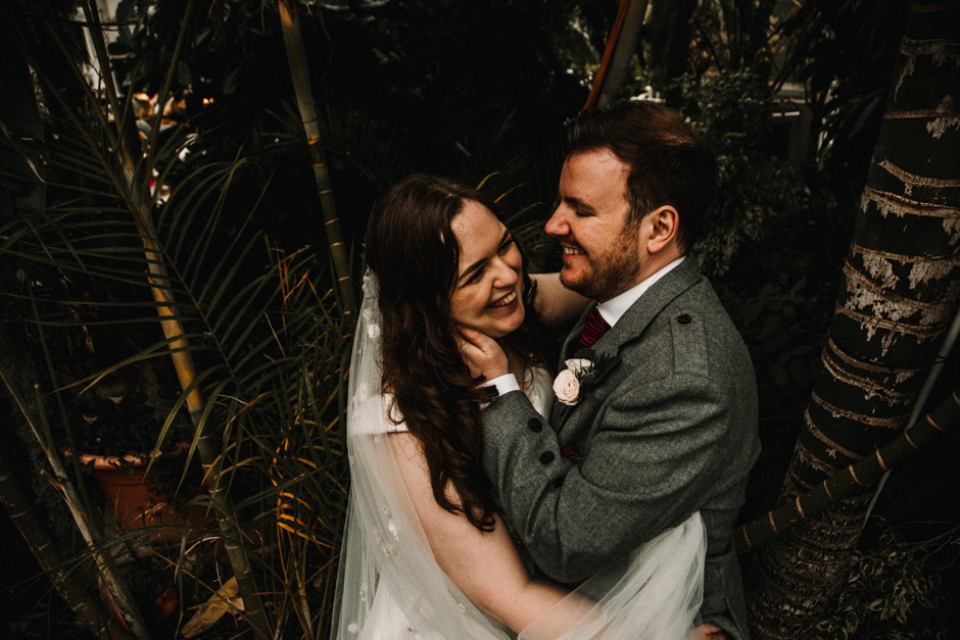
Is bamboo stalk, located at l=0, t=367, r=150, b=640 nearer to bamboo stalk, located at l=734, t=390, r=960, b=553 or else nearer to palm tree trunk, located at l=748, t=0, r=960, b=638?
bamboo stalk, located at l=734, t=390, r=960, b=553

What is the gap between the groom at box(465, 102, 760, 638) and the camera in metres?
1.28

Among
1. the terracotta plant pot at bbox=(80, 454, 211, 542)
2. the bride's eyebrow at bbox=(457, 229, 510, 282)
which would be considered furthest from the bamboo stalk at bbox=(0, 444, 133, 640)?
the bride's eyebrow at bbox=(457, 229, 510, 282)

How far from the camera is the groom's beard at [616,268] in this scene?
60.9 inches

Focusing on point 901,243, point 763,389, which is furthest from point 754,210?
point 901,243

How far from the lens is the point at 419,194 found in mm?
1624

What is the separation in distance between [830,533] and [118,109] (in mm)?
2495

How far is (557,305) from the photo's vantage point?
2207 millimetres

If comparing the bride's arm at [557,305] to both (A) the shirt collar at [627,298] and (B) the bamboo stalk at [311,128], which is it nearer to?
(A) the shirt collar at [627,298]

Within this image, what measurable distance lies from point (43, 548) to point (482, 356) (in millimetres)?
1736

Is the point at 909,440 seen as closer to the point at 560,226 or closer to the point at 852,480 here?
the point at 852,480

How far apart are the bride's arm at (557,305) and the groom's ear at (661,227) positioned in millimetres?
668

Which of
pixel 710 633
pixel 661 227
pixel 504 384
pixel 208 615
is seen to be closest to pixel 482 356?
pixel 504 384

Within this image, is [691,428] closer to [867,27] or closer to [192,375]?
[192,375]

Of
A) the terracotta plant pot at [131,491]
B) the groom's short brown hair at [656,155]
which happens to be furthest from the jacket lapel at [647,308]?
the terracotta plant pot at [131,491]
